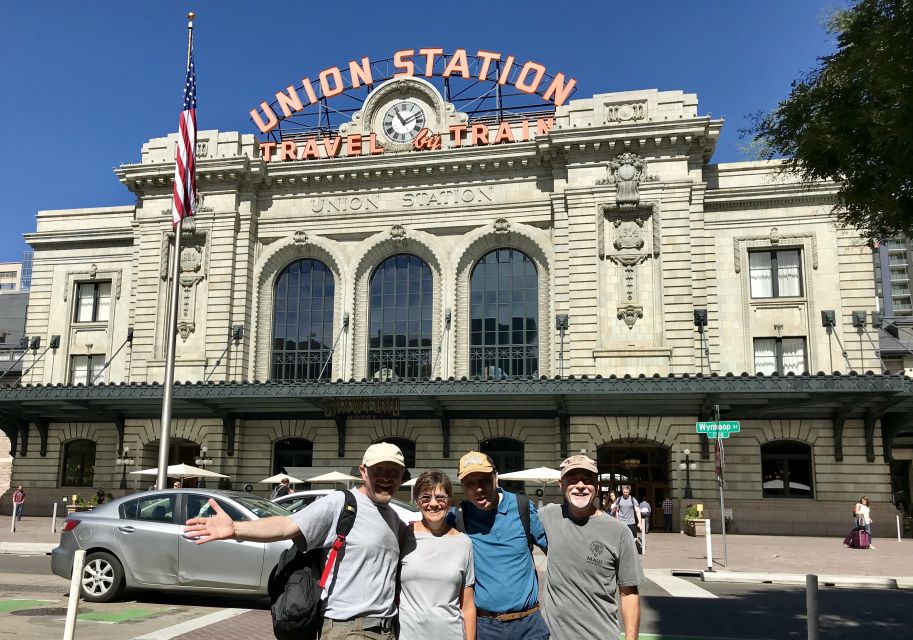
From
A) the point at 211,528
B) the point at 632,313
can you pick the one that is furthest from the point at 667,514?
the point at 211,528

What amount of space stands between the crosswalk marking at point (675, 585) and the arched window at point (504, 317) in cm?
1769

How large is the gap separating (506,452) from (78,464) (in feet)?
66.5

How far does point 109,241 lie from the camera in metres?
40.7

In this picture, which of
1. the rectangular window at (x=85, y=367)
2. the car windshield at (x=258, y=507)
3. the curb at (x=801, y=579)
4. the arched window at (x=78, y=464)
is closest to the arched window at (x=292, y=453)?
the arched window at (x=78, y=464)

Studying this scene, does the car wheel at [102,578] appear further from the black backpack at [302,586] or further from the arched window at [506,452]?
the arched window at [506,452]

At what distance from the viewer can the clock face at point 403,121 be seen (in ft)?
125

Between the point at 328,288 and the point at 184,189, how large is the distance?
1563 centimetres

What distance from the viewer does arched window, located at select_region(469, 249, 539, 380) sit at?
35125 millimetres

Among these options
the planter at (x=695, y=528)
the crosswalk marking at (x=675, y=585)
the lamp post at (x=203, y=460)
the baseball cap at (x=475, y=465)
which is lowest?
the planter at (x=695, y=528)

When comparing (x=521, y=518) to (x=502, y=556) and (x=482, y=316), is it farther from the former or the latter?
(x=482, y=316)

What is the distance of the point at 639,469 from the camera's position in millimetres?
32344

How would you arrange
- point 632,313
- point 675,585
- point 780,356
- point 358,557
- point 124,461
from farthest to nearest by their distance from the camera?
point 124,461 → point 780,356 → point 632,313 → point 675,585 → point 358,557

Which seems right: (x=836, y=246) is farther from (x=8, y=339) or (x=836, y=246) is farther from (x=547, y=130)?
(x=8, y=339)

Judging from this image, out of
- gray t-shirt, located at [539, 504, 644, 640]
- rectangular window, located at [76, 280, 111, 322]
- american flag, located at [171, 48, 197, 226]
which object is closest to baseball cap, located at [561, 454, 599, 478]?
gray t-shirt, located at [539, 504, 644, 640]
